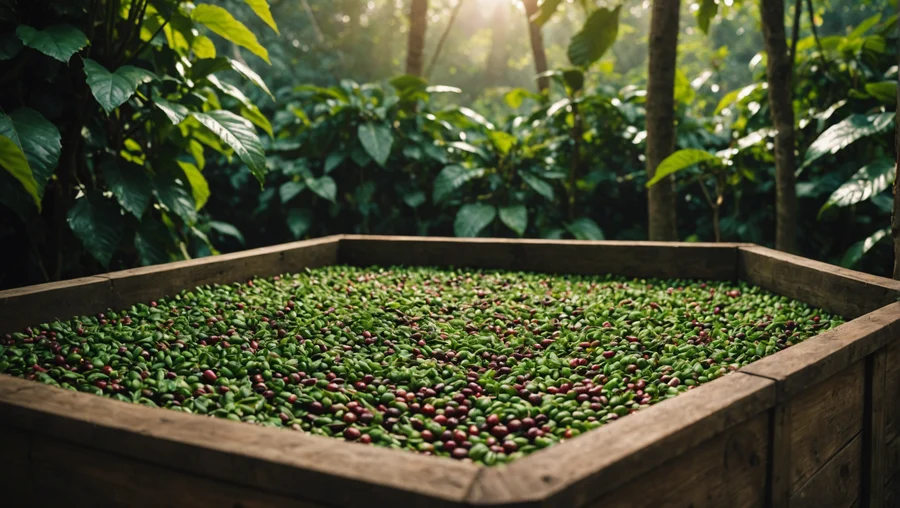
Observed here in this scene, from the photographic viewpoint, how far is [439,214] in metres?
4.95

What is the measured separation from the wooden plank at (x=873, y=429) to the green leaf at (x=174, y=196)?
247cm

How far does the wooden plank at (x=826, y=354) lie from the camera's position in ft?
4.63

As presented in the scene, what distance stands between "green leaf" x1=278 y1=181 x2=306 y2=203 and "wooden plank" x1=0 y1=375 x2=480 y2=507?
3402 millimetres

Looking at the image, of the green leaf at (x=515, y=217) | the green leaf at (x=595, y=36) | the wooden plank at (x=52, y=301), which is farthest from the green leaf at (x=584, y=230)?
the wooden plank at (x=52, y=301)

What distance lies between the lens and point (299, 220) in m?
4.71

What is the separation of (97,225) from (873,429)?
2.57m

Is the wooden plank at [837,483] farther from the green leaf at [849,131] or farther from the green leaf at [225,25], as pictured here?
the green leaf at [225,25]

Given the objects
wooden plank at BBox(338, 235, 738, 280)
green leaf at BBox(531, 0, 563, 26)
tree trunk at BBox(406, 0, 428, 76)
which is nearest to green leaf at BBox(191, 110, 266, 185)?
wooden plank at BBox(338, 235, 738, 280)

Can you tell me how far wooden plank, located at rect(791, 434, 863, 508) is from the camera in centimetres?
152

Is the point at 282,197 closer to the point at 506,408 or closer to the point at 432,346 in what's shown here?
the point at 432,346

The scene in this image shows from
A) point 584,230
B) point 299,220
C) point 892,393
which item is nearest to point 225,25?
point 299,220

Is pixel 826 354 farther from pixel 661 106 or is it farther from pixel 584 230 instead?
pixel 584 230

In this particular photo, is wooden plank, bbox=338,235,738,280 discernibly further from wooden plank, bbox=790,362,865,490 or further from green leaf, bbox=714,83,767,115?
green leaf, bbox=714,83,767,115

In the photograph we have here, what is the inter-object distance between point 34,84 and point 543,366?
2.21m
